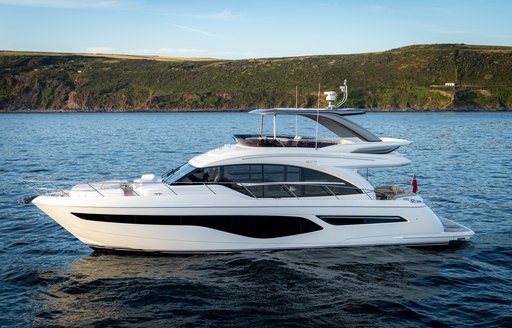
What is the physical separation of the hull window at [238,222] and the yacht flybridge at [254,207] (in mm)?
27

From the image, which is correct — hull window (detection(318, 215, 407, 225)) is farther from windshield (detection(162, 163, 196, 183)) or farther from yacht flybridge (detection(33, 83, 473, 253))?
windshield (detection(162, 163, 196, 183))

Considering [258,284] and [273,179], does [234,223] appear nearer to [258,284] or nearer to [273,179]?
[273,179]

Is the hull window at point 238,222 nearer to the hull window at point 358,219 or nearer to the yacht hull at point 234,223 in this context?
the yacht hull at point 234,223

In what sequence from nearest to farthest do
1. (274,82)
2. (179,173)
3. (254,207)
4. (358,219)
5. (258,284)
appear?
(258,284) < (254,207) < (358,219) < (179,173) < (274,82)

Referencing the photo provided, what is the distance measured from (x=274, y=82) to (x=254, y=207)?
439ft

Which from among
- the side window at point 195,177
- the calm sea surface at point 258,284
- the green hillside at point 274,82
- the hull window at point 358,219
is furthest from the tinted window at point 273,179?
the green hillside at point 274,82

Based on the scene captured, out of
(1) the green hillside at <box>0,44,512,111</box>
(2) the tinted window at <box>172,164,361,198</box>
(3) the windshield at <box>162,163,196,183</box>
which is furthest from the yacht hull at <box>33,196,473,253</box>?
(1) the green hillside at <box>0,44,512,111</box>

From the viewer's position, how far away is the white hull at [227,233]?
13.1 meters

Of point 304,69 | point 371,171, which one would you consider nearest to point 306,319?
point 371,171

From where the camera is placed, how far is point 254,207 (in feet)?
43.8

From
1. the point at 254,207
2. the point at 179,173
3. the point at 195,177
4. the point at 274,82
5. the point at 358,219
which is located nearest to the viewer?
the point at 254,207

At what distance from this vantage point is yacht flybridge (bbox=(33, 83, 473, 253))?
43.2 ft

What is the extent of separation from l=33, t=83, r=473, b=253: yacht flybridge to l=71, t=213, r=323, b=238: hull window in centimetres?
3

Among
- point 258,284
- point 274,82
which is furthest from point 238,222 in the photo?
point 274,82
